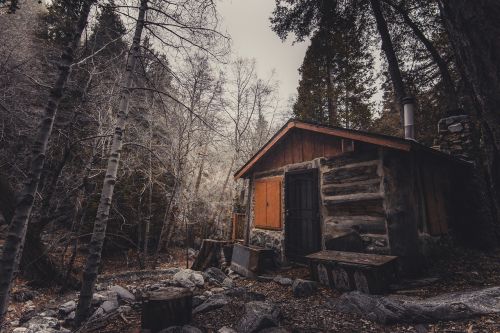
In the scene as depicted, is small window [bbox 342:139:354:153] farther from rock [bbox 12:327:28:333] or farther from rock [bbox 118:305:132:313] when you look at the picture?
rock [bbox 12:327:28:333]

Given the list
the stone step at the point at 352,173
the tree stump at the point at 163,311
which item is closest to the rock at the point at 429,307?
the tree stump at the point at 163,311

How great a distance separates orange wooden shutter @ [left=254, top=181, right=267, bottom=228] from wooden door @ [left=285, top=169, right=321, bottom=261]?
0.97 meters

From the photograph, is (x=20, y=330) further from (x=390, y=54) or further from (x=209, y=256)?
(x=390, y=54)

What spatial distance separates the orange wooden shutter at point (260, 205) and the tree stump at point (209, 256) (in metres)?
1.45

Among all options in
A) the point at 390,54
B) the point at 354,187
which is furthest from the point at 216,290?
the point at 390,54

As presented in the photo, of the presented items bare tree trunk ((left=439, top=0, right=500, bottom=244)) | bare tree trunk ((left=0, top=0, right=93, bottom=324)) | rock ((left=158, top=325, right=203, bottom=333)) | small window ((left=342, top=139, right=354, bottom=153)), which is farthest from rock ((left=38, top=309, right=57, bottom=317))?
small window ((left=342, top=139, right=354, bottom=153))

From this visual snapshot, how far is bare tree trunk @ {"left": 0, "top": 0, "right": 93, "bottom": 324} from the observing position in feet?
9.34

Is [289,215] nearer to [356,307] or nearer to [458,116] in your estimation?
[356,307]

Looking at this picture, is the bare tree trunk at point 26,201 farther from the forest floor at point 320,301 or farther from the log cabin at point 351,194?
the log cabin at point 351,194

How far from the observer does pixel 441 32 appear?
35.5 ft

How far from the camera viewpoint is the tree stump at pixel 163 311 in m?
3.84

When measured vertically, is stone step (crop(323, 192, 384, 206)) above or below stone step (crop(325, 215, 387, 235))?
above

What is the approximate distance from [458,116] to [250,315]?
31.3 feet

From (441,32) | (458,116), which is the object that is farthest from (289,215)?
(441,32)
